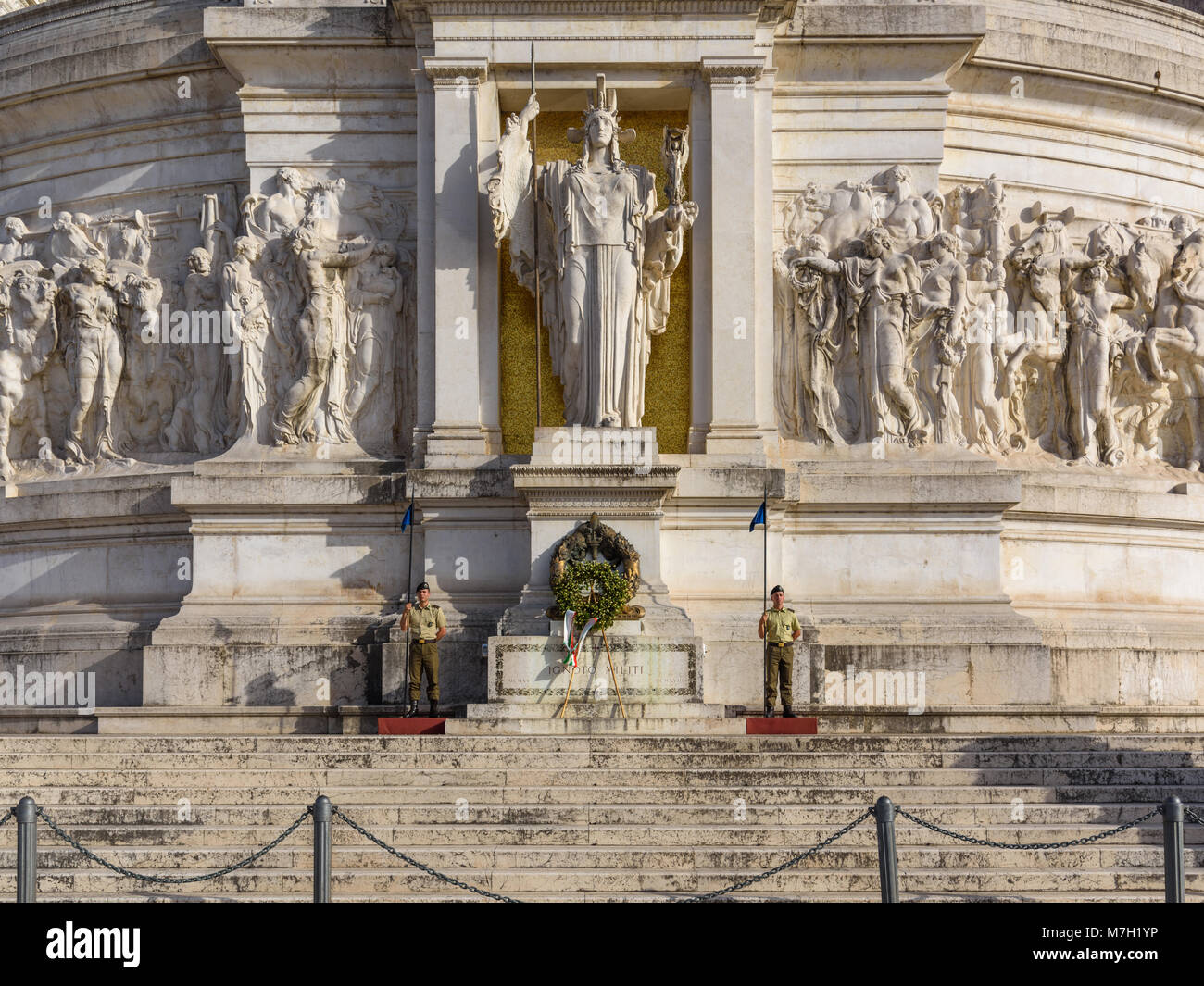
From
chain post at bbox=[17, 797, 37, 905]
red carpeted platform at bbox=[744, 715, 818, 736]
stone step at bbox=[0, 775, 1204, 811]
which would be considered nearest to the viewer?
chain post at bbox=[17, 797, 37, 905]

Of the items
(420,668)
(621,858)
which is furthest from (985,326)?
(621,858)

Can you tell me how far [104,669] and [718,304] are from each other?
32.3 ft

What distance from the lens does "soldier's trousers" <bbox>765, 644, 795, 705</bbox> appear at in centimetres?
2086

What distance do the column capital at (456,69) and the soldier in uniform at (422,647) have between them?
286 inches

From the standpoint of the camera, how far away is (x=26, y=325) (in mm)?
26188

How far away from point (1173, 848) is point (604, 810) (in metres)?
5.42

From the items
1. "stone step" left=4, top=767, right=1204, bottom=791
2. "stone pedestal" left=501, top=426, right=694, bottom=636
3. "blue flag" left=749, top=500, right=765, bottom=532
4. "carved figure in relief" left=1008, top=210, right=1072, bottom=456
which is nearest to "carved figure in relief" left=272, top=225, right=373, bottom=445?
"stone pedestal" left=501, top=426, right=694, bottom=636

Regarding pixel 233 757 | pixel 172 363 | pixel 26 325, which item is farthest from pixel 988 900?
pixel 26 325

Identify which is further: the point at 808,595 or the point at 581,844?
the point at 808,595

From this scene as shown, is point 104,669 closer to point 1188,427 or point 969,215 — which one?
point 969,215

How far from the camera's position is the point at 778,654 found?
20.9 metres

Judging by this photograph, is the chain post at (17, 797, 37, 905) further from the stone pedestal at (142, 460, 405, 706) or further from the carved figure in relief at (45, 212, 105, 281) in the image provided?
the carved figure in relief at (45, 212, 105, 281)

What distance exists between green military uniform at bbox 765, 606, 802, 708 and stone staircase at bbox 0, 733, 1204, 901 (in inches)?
83.4
